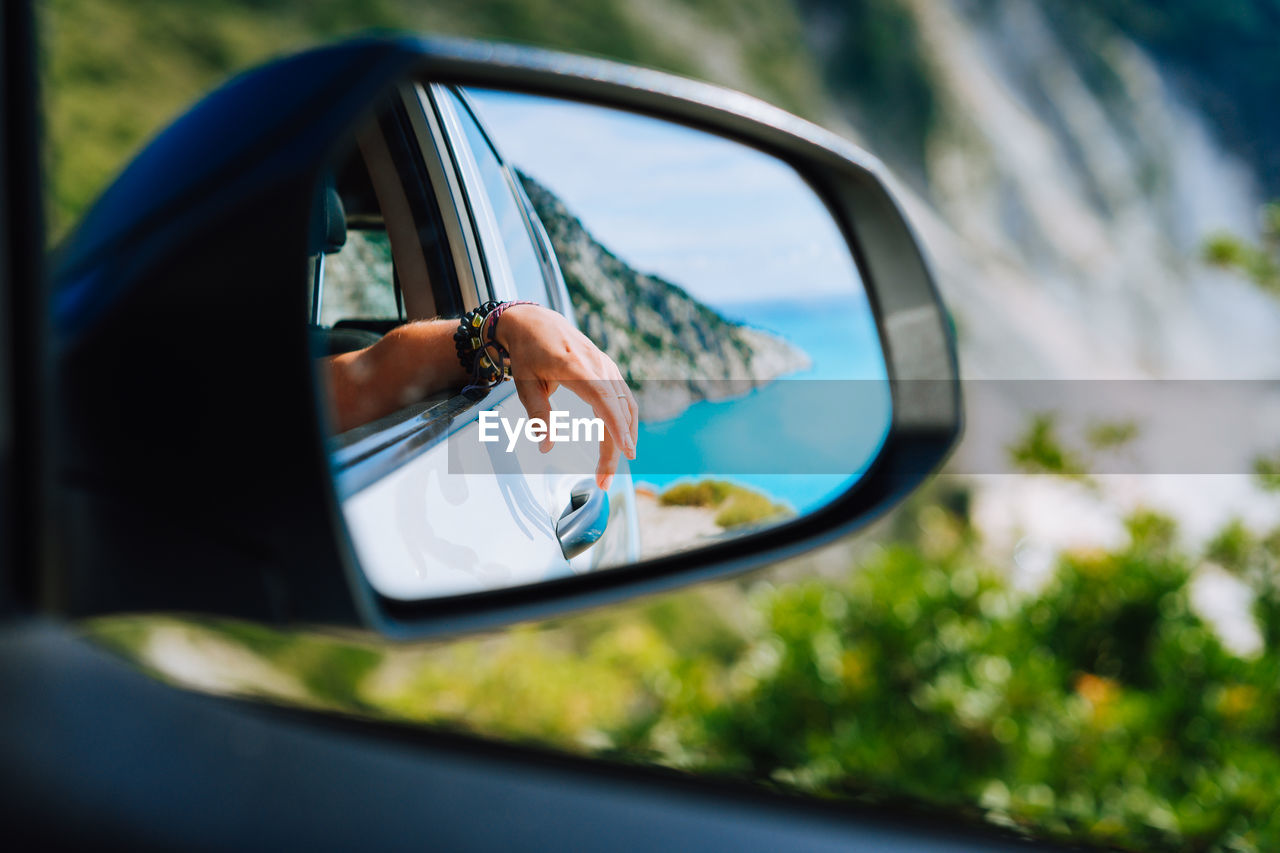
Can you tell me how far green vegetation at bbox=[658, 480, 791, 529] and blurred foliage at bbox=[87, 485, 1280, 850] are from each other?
1311 millimetres

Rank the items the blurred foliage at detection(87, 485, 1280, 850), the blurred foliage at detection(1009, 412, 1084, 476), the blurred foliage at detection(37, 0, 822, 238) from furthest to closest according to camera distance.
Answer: the blurred foliage at detection(37, 0, 822, 238), the blurred foliage at detection(1009, 412, 1084, 476), the blurred foliage at detection(87, 485, 1280, 850)

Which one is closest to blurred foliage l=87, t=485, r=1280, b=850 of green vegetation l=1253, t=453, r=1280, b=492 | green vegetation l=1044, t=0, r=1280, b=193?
green vegetation l=1253, t=453, r=1280, b=492

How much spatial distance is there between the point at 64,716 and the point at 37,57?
1.01m

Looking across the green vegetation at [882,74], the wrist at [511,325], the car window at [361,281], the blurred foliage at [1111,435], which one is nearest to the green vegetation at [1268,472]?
the blurred foliage at [1111,435]

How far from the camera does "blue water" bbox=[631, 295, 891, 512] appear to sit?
46.9 inches

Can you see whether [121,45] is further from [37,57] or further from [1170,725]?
[1170,725]

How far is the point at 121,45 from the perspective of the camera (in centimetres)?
475

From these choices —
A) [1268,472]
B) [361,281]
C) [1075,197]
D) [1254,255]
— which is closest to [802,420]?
[361,281]

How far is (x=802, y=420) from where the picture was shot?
1.42 m

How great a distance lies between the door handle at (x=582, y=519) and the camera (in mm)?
1038

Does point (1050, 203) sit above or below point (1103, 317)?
above

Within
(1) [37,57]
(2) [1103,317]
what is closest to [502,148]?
(1) [37,57]

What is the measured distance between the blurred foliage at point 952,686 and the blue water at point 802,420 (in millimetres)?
1262

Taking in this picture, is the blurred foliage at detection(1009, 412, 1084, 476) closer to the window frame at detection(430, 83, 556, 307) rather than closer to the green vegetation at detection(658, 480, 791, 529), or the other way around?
the green vegetation at detection(658, 480, 791, 529)
